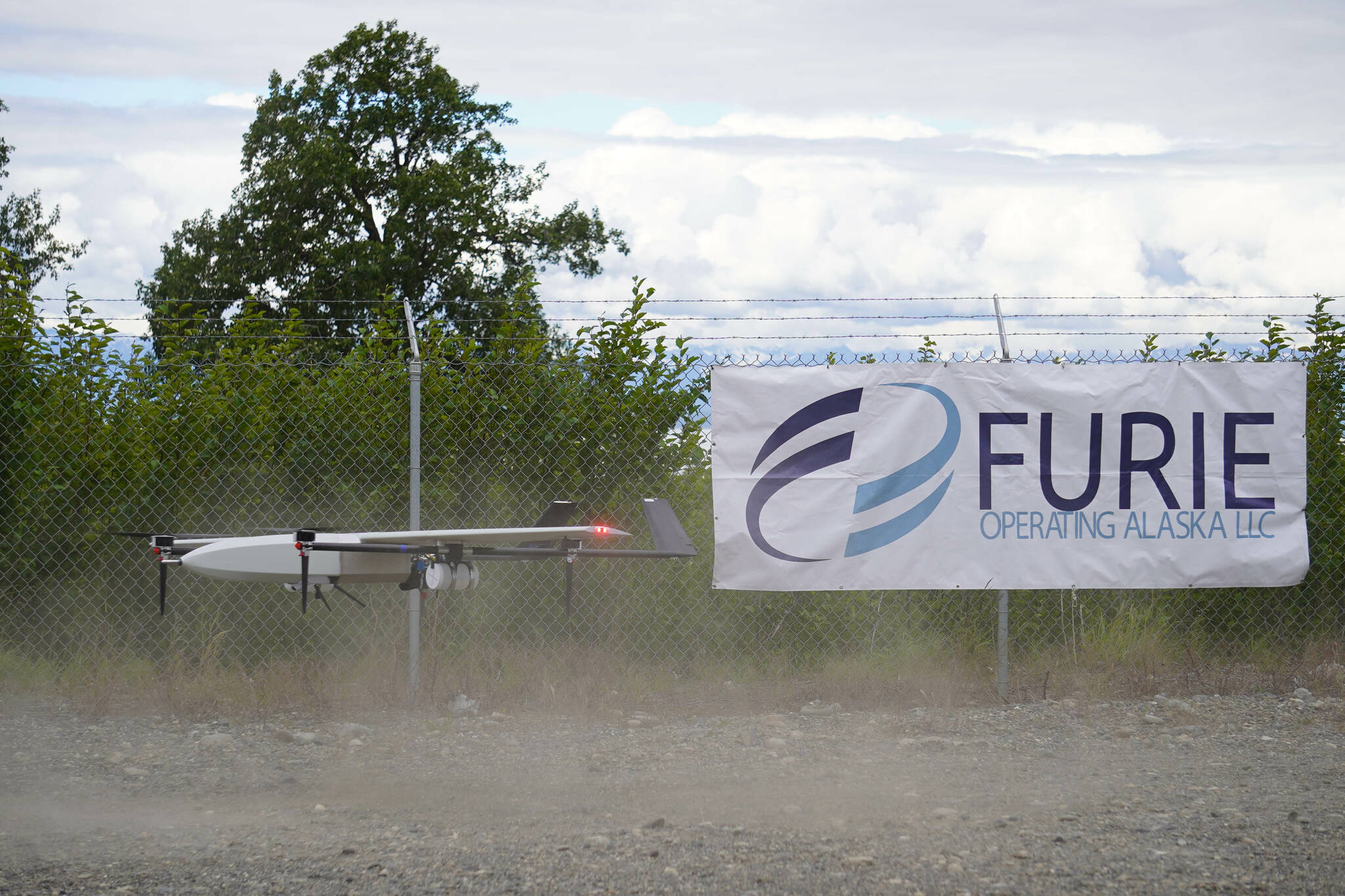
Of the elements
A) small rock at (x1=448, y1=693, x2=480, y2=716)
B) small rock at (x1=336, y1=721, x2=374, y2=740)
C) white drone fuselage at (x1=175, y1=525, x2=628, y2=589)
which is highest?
white drone fuselage at (x1=175, y1=525, x2=628, y2=589)

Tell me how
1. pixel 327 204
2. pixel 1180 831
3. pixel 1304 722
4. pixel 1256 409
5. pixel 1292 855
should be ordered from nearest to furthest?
pixel 1292 855, pixel 1180 831, pixel 1304 722, pixel 1256 409, pixel 327 204

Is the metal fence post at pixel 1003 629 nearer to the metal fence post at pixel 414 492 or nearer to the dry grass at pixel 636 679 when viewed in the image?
the dry grass at pixel 636 679

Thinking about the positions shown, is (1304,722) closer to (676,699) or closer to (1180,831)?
(1180,831)

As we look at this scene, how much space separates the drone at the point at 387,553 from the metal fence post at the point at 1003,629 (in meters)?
2.38

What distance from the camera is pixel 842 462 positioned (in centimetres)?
716

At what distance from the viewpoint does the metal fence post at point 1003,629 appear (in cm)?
709

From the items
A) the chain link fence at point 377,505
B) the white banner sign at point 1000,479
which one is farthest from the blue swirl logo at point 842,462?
the chain link fence at point 377,505

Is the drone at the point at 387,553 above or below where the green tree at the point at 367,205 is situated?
below

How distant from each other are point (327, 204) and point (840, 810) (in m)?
21.7

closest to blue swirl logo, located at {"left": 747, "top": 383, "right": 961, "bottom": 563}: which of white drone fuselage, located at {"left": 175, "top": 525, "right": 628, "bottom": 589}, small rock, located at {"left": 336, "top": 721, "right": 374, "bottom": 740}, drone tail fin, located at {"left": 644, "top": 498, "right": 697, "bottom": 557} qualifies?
drone tail fin, located at {"left": 644, "top": 498, "right": 697, "bottom": 557}

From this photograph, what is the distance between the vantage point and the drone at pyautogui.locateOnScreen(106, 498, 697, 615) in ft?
18.0

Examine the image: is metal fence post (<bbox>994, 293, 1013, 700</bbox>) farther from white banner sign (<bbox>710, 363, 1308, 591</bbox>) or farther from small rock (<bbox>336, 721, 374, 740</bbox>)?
small rock (<bbox>336, 721, 374, 740</bbox>)

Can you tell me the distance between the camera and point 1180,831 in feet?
15.8

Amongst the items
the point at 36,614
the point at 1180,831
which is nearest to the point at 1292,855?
the point at 1180,831
